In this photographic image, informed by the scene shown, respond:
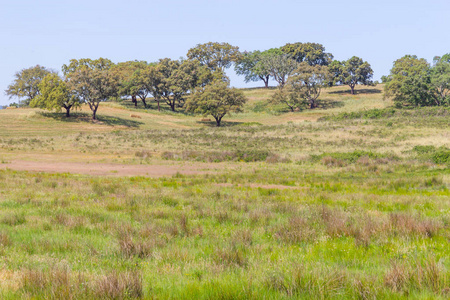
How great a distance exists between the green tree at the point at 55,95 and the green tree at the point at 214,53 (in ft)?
194

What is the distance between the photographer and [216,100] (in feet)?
291

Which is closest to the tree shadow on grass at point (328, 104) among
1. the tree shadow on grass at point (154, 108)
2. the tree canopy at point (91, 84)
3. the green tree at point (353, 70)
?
the green tree at point (353, 70)

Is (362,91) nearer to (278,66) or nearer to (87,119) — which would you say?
(278,66)

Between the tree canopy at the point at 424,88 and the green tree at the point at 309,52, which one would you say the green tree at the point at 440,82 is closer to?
the tree canopy at the point at 424,88

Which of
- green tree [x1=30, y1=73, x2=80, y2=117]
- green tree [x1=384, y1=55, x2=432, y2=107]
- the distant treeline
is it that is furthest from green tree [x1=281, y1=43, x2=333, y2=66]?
green tree [x1=30, y1=73, x2=80, y2=117]

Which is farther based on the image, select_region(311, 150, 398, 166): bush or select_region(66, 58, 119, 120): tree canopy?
select_region(66, 58, 119, 120): tree canopy

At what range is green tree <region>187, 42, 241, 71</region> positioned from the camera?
132250 mm

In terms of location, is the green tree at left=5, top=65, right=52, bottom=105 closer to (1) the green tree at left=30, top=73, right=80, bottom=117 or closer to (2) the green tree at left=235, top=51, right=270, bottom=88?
(1) the green tree at left=30, top=73, right=80, bottom=117

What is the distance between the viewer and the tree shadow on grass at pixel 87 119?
83.9 meters

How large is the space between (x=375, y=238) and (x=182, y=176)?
18.0 m

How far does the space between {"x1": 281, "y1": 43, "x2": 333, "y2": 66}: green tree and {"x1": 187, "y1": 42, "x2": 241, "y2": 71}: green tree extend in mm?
31781

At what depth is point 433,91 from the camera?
9350 centimetres

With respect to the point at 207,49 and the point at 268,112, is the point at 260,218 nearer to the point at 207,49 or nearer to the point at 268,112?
the point at 268,112

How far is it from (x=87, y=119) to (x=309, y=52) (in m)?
100
